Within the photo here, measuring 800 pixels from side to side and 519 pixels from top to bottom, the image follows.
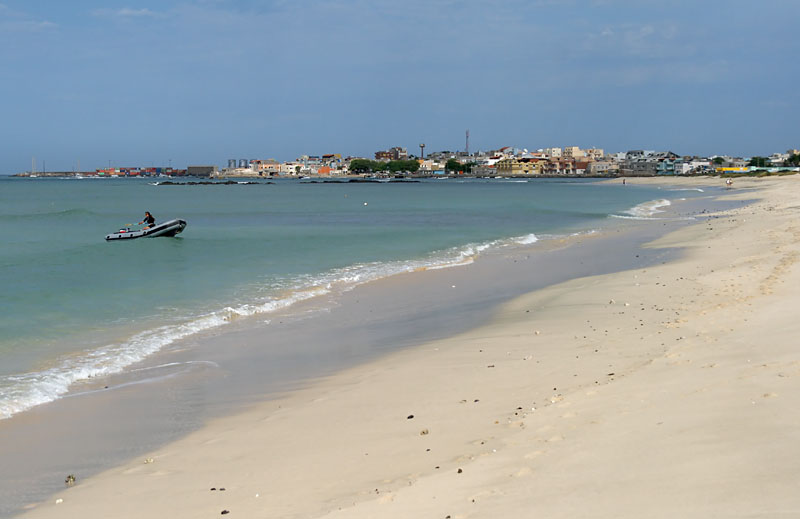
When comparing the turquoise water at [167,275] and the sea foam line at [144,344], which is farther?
the turquoise water at [167,275]

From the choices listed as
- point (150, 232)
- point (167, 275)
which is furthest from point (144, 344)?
point (150, 232)

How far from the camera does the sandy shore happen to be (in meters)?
4.75

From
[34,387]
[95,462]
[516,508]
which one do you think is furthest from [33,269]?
[516,508]

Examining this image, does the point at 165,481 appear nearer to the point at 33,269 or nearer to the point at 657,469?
the point at 657,469

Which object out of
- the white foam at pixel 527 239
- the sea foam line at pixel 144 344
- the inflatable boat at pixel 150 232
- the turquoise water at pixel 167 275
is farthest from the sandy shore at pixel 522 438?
the inflatable boat at pixel 150 232

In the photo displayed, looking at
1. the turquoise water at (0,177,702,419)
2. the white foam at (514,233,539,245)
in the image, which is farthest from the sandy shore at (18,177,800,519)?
the white foam at (514,233,539,245)

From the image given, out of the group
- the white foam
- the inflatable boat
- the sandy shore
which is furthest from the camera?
the inflatable boat

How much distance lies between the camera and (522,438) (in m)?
6.04

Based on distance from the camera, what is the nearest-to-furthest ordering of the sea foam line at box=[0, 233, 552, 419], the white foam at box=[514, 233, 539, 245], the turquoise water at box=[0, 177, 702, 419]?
1. the sea foam line at box=[0, 233, 552, 419]
2. the turquoise water at box=[0, 177, 702, 419]
3. the white foam at box=[514, 233, 539, 245]

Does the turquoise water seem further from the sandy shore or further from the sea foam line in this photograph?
the sandy shore

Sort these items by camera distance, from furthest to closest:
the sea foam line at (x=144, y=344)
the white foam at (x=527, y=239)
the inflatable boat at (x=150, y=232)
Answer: the inflatable boat at (x=150, y=232), the white foam at (x=527, y=239), the sea foam line at (x=144, y=344)

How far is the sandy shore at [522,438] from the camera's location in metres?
4.75

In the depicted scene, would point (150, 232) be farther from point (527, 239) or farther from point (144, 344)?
point (144, 344)

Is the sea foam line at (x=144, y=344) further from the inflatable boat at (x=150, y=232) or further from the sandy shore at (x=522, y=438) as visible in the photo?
the inflatable boat at (x=150, y=232)
